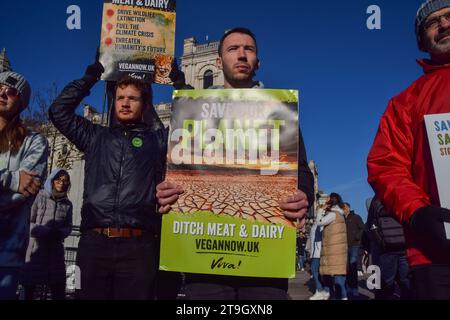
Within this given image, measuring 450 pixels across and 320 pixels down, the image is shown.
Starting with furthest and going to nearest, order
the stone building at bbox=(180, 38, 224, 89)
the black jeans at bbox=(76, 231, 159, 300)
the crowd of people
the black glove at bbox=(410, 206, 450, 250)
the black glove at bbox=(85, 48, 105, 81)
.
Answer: the stone building at bbox=(180, 38, 224, 89) → the black glove at bbox=(85, 48, 105, 81) → the black jeans at bbox=(76, 231, 159, 300) → the crowd of people → the black glove at bbox=(410, 206, 450, 250)

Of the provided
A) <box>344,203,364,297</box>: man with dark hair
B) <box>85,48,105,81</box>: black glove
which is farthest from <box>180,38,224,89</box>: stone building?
<box>85,48,105,81</box>: black glove

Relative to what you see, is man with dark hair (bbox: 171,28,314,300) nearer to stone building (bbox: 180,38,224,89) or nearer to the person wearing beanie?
the person wearing beanie

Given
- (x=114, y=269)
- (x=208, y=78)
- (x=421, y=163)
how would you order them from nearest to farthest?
(x=421, y=163)
(x=114, y=269)
(x=208, y=78)

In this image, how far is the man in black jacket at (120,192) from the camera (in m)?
2.65

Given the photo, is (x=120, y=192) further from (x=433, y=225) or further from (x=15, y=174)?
(x=433, y=225)

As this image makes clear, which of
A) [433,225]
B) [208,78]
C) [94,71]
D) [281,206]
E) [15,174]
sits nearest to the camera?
[433,225]

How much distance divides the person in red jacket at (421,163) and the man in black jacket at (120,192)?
120cm

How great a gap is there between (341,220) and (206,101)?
6374mm

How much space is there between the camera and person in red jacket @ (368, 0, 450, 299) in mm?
1965

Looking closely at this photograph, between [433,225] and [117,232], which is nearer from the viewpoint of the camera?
[433,225]

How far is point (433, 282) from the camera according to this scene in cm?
198

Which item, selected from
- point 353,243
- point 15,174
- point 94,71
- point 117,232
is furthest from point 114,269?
point 353,243

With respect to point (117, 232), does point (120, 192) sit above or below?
above

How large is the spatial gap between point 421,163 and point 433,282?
61 cm
